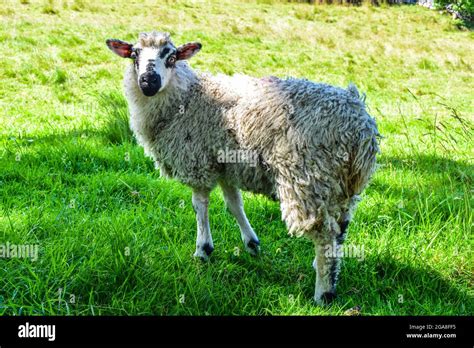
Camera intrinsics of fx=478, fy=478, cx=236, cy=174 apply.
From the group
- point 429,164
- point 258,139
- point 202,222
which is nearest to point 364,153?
point 258,139

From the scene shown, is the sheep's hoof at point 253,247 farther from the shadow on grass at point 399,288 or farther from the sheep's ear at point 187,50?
the sheep's ear at point 187,50

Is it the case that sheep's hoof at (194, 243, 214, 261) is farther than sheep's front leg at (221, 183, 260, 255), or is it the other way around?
sheep's front leg at (221, 183, 260, 255)

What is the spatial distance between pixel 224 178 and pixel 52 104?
469 centimetres

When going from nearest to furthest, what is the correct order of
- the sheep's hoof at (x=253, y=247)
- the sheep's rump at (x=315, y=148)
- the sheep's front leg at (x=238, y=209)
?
the sheep's rump at (x=315, y=148)
the sheep's hoof at (x=253, y=247)
the sheep's front leg at (x=238, y=209)

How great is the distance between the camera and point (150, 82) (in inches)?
129

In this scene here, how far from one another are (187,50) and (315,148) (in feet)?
4.38

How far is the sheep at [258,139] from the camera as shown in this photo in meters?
2.92

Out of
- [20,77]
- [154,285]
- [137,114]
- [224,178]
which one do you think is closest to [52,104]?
[20,77]
